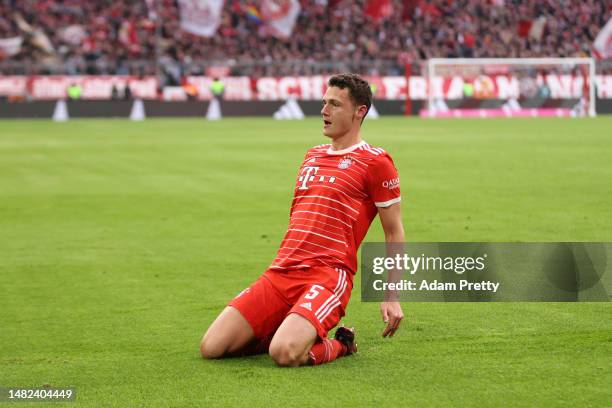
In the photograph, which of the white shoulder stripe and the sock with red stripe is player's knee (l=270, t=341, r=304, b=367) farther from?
the white shoulder stripe

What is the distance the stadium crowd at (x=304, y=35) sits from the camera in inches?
1922

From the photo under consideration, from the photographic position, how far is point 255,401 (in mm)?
5859

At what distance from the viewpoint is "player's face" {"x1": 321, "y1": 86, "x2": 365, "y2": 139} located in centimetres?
696

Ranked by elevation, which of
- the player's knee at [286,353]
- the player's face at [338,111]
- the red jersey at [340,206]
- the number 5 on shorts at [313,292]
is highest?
the player's face at [338,111]

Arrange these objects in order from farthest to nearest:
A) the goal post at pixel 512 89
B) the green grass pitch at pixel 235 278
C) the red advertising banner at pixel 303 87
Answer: the red advertising banner at pixel 303 87 < the goal post at pixel 512 89 < the green grass pitch at pixel 235 278

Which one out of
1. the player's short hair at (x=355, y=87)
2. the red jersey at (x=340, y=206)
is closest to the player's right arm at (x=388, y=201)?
the red jersey at (x=340, y=206)

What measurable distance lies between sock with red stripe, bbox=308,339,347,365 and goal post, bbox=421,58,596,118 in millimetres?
38430

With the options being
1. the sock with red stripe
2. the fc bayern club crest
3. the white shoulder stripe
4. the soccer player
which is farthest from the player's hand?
the fc bayern club crest

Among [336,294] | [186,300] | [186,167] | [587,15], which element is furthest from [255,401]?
[587,15]

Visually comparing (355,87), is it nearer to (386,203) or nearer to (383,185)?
(383,185)

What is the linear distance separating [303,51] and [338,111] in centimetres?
4742

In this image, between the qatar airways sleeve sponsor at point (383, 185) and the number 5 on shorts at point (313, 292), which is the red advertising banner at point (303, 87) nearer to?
the qatar airways sleeve sponsor at point (383, 185)

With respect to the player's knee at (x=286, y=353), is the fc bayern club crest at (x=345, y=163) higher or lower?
higher

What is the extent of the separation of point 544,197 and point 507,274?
22.0 feet
